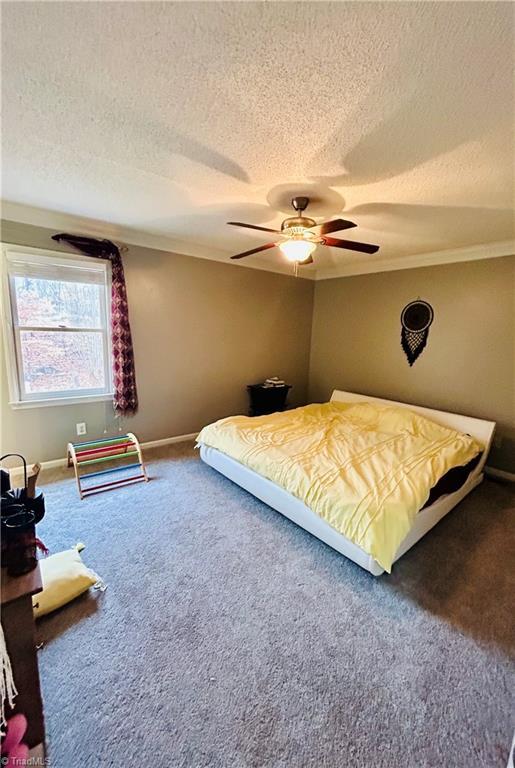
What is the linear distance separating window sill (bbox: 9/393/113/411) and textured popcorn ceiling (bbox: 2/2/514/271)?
1.78 m

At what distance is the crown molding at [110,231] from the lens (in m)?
2.70

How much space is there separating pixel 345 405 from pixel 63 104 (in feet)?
12.2

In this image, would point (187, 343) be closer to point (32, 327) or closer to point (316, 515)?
point (32, 327)

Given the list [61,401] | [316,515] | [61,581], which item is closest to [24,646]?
[61,581]

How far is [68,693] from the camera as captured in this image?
1.28 metres

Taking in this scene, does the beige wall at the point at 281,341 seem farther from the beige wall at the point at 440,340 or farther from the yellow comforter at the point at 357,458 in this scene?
the yellow comforter at the point at 357,458

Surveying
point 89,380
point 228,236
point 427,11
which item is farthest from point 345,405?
point 427,11

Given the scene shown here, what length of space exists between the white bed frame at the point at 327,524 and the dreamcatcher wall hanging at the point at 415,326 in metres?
0.72

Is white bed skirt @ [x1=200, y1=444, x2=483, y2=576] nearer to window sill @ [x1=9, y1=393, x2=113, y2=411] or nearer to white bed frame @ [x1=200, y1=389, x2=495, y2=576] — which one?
white bed frame @ [x1=200, y1=389, x2=495, y2=576]

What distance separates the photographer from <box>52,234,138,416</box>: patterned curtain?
303cm

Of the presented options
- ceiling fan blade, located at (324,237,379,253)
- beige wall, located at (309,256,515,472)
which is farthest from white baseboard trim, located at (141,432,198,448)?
ceiling fan blade, located at (324,237,379,253)

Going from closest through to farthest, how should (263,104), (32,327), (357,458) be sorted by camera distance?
(263,104) → (357,458) → (32,327)

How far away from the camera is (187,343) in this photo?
385 cm

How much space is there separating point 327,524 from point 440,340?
109 inches
